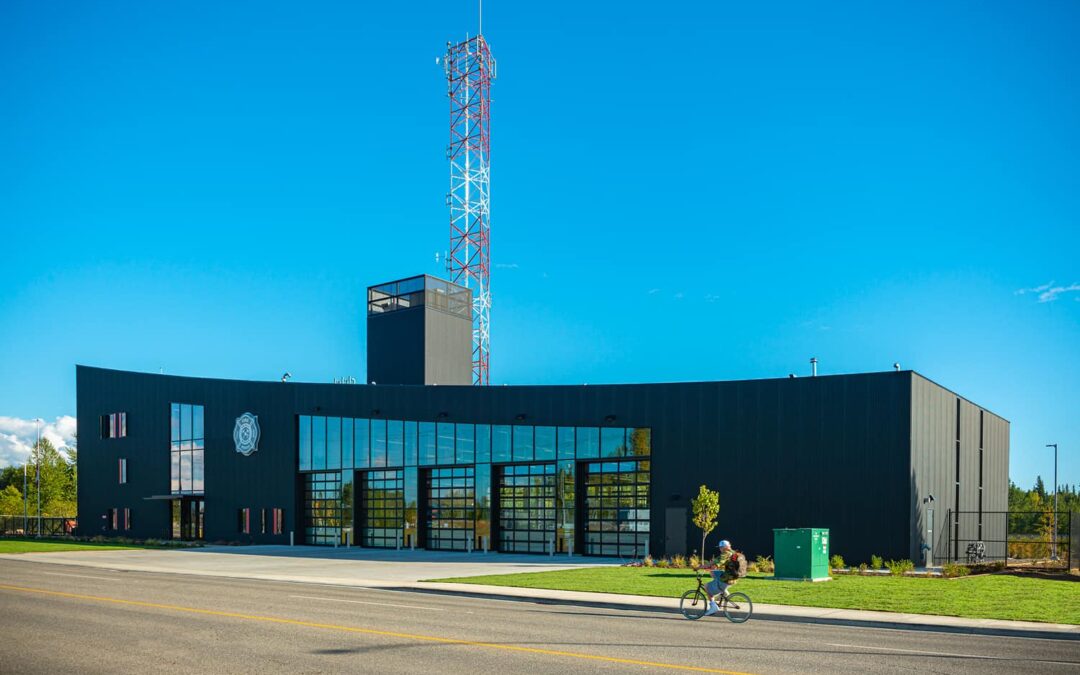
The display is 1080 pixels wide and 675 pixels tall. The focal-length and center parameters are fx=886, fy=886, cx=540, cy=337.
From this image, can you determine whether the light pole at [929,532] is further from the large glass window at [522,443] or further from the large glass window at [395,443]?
the large glass window at [395,443]

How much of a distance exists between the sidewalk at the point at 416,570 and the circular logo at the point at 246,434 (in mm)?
5917

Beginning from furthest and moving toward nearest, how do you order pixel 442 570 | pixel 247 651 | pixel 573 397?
pixel 573 397 < pixel 442 570 < pixel 247 651

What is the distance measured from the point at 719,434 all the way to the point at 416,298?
21.6 meters

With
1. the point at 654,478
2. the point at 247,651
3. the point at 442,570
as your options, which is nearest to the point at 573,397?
the point at 654,478

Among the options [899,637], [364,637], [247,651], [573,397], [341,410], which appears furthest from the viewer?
[341,410]

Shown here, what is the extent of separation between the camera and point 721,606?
61.8 ft

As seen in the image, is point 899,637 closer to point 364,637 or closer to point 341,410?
point 364,637

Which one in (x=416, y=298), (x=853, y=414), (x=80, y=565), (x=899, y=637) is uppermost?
(x=416, y=298)

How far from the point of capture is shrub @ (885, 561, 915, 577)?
29641 millimetres

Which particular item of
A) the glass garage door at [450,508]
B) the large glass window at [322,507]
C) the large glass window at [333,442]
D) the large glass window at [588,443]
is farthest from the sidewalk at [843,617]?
the large glass window at [322,507]

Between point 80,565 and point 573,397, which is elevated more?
point 573,397

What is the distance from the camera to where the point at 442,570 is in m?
32.4

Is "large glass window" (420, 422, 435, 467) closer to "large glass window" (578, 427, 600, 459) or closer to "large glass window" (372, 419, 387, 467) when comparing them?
"large glass window" (372, 419, 387, 467)

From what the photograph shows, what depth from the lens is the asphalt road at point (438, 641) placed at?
12469 millimetres
